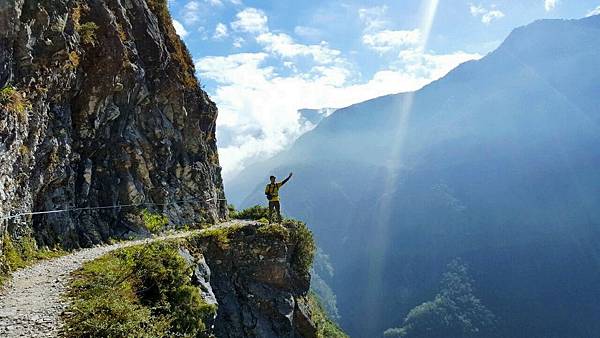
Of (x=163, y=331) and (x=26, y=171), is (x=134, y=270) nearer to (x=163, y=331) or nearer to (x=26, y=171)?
(x=163, y=331)

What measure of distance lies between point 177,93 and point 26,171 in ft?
52.7

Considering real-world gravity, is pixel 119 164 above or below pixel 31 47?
below

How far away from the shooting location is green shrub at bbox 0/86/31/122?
14.7 meters

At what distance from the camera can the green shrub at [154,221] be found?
77.4 ft

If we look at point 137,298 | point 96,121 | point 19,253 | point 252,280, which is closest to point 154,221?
point 96,121

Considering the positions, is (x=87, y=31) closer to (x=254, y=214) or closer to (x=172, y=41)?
(x=172, y=41)

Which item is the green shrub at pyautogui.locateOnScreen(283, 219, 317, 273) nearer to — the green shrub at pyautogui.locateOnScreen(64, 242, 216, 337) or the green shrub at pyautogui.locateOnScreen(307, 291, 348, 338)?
the green shrub at pyautogui.locateOnScreen(307, 291, 348, 338)

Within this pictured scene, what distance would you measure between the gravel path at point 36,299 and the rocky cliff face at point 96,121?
6.35ft

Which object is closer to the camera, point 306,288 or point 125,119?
point 125,119

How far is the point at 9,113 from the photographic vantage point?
48.7 feet

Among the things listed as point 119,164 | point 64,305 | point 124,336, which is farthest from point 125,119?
point 124,336

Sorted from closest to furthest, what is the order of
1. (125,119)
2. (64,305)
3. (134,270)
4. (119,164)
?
(64,305) < (134,270) < (119,164) < (125,119)

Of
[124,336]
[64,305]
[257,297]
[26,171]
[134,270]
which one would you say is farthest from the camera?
[257,297]

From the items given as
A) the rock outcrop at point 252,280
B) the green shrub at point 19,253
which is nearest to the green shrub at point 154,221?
the rock outcrop at point 252,280
